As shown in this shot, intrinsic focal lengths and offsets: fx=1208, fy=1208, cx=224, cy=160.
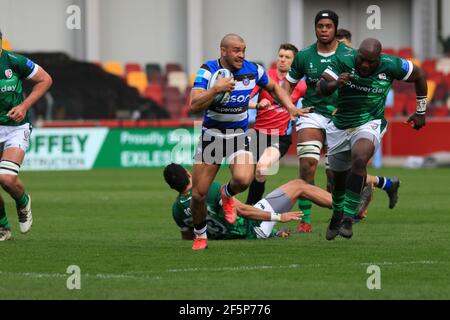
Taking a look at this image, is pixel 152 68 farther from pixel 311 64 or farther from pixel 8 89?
pixel 8 89

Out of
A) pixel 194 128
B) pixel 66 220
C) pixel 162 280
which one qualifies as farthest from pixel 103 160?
pixel 162 280

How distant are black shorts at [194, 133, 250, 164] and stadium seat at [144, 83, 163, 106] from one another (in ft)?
76.6

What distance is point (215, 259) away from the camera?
11.5 meters

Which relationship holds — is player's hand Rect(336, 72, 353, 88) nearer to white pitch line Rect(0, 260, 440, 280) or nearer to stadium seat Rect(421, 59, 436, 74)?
white pitch line Rect(0, 260, 440, 280)

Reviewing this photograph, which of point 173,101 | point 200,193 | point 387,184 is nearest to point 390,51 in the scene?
point 173,101

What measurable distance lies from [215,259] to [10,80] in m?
3.43

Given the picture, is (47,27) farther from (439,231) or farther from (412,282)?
(412,282)

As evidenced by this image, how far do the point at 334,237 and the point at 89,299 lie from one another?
4730 mm

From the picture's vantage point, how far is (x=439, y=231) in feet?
47.2

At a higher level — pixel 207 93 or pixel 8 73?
pixel 8 73

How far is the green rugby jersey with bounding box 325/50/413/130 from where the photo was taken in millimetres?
13016

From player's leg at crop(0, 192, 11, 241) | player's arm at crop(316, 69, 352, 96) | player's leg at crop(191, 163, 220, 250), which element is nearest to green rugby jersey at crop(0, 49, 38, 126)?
player's leg at crop(0, 192, 11, 241)

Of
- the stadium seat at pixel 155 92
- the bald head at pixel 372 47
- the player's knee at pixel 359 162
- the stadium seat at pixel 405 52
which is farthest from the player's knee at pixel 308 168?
the stadium seat at pixel 405 52

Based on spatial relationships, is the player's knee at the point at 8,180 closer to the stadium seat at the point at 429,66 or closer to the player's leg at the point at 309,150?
the player's leg at the point at 309,150
